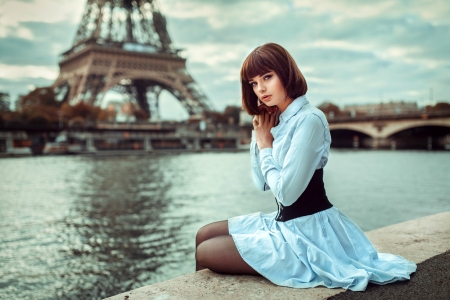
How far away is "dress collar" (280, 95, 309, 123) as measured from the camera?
191 centimetres

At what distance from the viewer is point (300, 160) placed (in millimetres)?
1751

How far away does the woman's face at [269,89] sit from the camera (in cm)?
189

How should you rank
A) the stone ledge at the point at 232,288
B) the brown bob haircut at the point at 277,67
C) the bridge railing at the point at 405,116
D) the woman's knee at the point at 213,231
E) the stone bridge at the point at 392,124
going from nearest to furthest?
the stone ledge at the point at 232,288, the brown bob haircut at the point at 277,67, the woman's knee at the point at 213,231, the bridge railing at the point at 405,116, the stone bridge at the point at 392,124

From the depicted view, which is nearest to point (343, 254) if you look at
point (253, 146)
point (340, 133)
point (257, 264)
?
point (257, 264)

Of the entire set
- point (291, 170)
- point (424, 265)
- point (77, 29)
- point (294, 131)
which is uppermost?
point (77, 29)

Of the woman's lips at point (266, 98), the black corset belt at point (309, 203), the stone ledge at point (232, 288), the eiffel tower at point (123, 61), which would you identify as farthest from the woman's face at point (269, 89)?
the eiffel tower at point (123, 61)

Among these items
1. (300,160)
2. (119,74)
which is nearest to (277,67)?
(300,160)

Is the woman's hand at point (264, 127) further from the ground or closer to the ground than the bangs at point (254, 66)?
closer to the ground

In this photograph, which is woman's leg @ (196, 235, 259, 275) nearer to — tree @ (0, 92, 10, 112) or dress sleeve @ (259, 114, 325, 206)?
dress sleeve @ (259, 114, 325, 206)

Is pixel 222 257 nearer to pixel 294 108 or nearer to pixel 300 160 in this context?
pixel 300 160

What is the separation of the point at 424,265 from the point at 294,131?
969 millimetres

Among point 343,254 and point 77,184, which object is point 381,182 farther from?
point 343,254

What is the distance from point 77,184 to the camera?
1429 centimetres

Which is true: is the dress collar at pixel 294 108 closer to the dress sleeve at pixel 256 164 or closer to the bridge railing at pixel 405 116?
the dress sleeve at pixel 256 164
